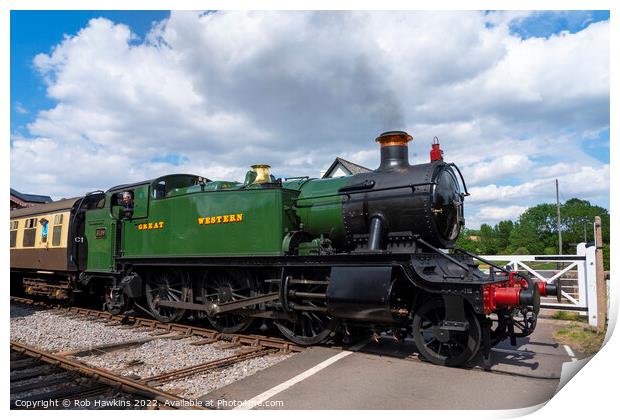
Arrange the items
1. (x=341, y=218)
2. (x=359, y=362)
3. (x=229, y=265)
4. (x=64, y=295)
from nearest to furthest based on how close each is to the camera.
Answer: (x=359, y=362), (x=341, y=218), (x=229, y=265), (x=64, y=295)

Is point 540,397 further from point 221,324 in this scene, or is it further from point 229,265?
point 221,324

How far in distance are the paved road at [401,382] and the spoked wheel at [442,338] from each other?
167mm

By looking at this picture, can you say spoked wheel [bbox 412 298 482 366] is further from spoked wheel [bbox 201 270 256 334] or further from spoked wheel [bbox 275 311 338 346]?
spoked wheel [bbox 201 270 256 334]

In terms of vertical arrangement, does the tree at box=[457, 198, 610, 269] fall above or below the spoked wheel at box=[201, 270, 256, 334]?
above

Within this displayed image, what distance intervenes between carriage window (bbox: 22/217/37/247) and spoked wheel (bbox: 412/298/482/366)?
1462cm

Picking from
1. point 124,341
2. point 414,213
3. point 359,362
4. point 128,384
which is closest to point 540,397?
point 359,362

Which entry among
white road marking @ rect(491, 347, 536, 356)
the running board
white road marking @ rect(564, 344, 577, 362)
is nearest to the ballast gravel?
the running board

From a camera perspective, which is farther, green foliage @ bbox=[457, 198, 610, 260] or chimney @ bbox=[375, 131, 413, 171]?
green foliage @ bbox=[457, 198, 610, 260]

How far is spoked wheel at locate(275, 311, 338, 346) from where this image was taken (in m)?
8.13

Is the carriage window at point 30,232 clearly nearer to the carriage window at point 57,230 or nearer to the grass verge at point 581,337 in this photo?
the carriage window at point 57,230

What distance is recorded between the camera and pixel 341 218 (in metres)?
8.37

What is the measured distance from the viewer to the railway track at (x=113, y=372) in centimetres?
583

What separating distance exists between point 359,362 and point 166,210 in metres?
6.03

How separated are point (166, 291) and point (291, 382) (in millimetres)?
6200
